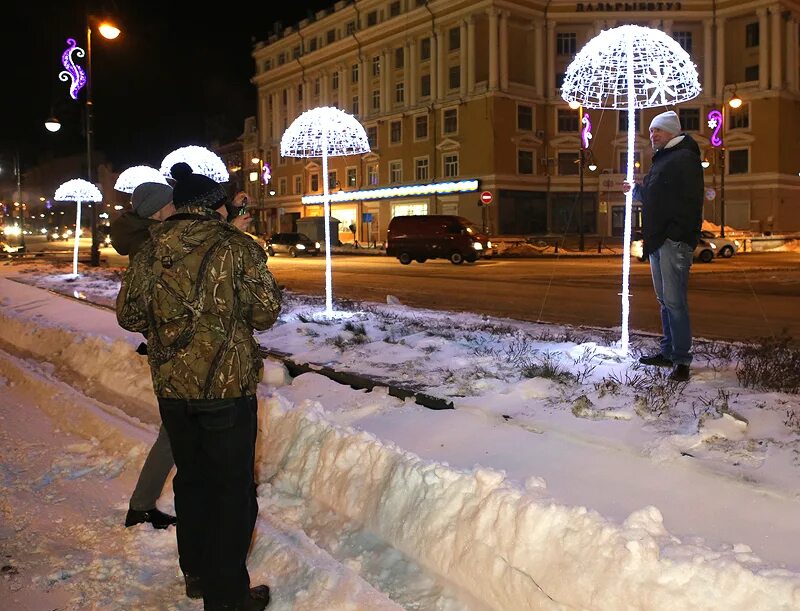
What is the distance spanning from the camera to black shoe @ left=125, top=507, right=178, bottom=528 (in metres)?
3.88

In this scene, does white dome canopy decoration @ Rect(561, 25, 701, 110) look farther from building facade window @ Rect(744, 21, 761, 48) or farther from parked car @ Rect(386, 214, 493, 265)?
building facade window @ Rect(744, 21, 761, 48)

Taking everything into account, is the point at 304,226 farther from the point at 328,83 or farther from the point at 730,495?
the point at 730,495

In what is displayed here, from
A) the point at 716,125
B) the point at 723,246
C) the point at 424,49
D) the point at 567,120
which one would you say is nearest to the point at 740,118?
the point at 716,125

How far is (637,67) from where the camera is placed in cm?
640

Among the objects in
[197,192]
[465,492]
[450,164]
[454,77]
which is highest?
[454,77]

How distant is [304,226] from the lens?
164 feet

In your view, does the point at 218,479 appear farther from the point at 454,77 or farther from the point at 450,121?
the point at 454,77

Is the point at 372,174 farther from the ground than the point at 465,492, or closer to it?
farther from the ground

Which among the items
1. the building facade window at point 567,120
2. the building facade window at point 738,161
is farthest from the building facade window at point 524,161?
the building facade window at point 738,161

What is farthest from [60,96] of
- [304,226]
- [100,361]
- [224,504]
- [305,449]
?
[304,226]

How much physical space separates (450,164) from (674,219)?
47900 mm

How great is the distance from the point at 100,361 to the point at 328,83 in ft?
194

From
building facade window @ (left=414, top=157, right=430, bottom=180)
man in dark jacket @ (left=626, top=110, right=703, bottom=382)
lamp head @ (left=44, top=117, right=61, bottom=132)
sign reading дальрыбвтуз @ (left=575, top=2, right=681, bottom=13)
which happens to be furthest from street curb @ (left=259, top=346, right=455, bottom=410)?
sign reading дальрыбвтуз @ (left=575, top=2, right=681, bottom=13)

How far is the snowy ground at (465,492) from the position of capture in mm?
2830
